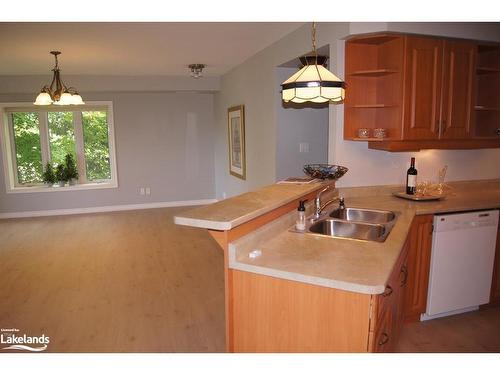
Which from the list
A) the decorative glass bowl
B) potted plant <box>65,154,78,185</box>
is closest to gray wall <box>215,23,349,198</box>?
the decorative glass bowl

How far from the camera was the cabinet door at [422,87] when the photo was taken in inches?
120

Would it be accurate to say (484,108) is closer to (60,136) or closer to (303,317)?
(303,317)

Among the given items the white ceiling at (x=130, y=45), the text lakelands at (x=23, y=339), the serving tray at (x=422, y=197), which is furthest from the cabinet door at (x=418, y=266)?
the text lakelands at (x=23, y=339)

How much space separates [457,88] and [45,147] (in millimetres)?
6448

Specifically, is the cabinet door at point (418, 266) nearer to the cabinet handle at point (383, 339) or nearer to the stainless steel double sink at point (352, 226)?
the stainless steel double sink at point (352, 226)

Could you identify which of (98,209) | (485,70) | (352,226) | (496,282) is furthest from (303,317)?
(98,209)

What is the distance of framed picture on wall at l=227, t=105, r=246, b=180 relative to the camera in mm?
5414

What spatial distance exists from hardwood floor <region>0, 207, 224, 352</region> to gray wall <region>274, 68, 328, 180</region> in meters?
1.35

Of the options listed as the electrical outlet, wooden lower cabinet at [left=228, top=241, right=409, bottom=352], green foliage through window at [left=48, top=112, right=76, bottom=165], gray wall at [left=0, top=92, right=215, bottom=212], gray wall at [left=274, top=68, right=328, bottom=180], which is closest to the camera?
wooden lower cabinet at [left=228, top=241, right=409, bottom=352]

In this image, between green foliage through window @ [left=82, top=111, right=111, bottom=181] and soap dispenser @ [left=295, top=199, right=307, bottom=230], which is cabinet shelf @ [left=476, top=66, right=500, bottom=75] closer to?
soap dispenser @ [left=295, top=199, right=307, bottom=230]

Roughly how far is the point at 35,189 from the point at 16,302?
395 centimetres

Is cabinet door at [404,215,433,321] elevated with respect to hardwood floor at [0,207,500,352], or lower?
elevated

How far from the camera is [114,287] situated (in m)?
3.68
